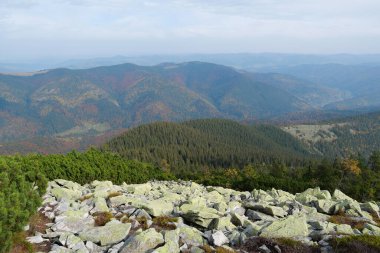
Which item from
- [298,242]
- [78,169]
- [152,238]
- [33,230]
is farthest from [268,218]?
[78,169]

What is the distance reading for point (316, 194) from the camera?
111 ft

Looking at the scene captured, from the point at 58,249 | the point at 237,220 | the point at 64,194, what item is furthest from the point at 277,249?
the point at 64,194

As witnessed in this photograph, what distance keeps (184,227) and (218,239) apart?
7.27 feet

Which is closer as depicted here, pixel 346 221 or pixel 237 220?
pixel 237 220

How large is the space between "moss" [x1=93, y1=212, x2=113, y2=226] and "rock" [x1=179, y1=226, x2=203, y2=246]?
15.6 ft

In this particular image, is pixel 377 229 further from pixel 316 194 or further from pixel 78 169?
pixel 78 169

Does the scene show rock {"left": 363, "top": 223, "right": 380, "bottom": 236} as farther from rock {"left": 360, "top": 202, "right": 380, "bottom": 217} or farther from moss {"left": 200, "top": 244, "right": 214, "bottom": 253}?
moss {"left": 200, "top": 244, "right": 214, "bottom": 253}

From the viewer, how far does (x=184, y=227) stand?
1830cm

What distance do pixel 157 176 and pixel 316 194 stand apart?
48.9m

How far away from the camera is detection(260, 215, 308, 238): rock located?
17469 mm

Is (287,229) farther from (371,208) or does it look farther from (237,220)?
(371,208)

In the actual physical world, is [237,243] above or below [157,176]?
above

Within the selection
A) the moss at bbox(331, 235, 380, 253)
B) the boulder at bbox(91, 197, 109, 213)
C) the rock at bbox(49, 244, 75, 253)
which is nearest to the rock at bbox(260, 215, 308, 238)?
the moss at bbox(331, 235, 380, 253)

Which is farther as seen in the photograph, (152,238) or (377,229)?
(377,229)
